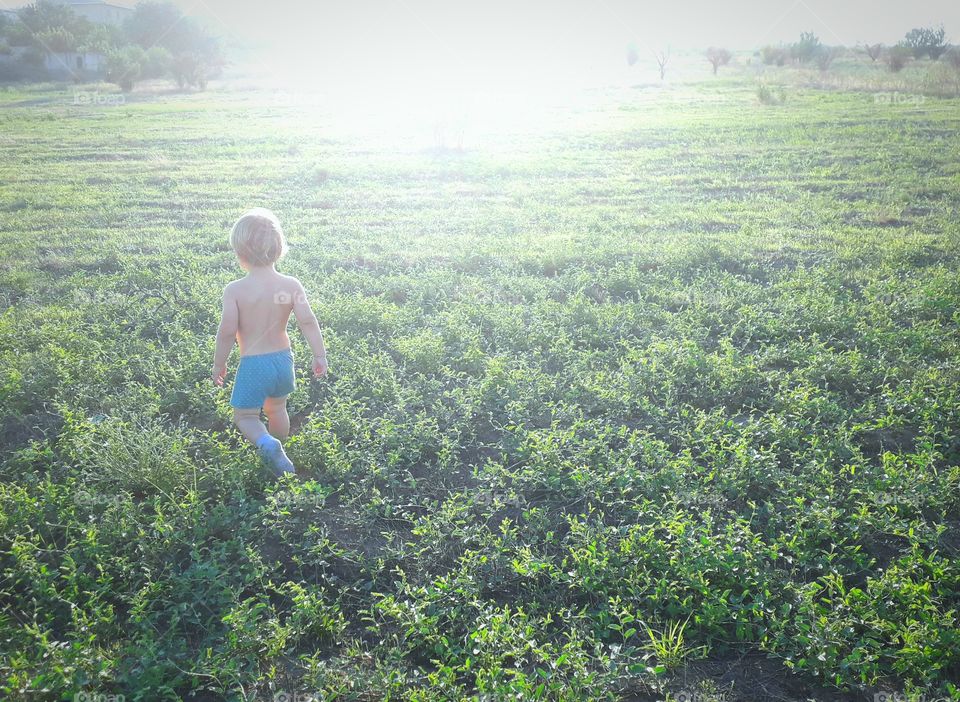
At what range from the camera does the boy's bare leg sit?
4352 mm

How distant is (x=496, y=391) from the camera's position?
536 centimetres

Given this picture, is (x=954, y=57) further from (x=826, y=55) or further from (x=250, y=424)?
(x=250, y=424)

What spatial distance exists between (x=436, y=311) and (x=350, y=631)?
4.14 m

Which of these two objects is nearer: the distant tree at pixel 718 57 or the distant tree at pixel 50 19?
the distant tree at pixel 50 19

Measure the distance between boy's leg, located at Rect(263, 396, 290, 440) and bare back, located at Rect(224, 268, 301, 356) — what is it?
405mm

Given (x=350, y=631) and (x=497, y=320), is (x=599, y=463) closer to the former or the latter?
(x=350, y=631)

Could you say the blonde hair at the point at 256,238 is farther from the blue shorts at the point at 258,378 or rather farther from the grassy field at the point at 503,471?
the grassy field at the point at 503,471

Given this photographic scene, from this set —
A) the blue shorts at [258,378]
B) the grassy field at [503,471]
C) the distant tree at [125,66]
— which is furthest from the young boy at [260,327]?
the distant tree at [125,66]

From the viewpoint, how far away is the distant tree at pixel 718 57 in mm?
46062

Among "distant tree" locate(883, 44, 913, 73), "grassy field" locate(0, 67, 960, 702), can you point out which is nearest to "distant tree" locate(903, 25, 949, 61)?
"distant tree" locate(883, 44, 913, 73)

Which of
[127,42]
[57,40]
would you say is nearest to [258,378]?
[57,40]

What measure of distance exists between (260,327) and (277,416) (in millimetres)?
659

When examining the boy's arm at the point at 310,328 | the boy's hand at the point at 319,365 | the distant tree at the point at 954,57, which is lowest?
the boy's hand at the point at 319,365

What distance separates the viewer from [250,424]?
4375 mm
